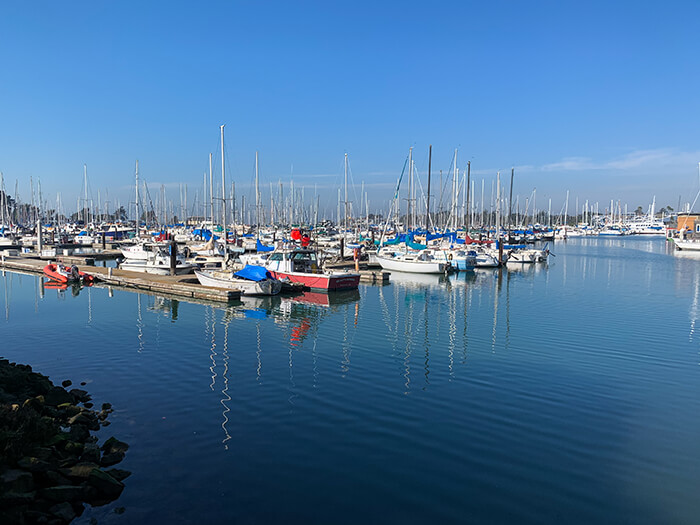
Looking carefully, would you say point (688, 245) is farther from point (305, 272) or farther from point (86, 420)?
point (86, 420)

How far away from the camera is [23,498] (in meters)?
7.77

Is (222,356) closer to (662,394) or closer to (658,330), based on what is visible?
(662,394)

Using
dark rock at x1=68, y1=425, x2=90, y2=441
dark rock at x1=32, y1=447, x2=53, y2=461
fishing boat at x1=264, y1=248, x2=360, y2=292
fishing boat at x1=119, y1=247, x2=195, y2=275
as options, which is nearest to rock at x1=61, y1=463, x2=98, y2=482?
dark rock at x1=32, y1=447, x2=53, y2=461

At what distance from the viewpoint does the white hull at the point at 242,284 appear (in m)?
31.2

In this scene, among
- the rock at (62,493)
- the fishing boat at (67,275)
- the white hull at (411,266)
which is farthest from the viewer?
the white hull at (411,266)

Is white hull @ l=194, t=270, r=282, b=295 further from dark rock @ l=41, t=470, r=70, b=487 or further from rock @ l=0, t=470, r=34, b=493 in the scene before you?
rock @ l=0, t=470, r=34, b=493

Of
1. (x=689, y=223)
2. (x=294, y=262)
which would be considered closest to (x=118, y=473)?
(x=294, y=262)

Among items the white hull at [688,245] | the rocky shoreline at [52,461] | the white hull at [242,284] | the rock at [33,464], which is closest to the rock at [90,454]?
the rocky shoreline at [52,461]

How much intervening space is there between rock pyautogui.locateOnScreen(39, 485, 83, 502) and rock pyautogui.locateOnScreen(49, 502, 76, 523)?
17 centimetres

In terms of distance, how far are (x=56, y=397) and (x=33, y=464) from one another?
4305mm

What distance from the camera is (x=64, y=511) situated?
796 centimetres

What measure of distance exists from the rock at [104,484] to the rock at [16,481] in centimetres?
86

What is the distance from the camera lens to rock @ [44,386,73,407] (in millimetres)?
12320

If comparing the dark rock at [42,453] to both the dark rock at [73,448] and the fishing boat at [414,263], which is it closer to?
the dark rock at [73,448]
